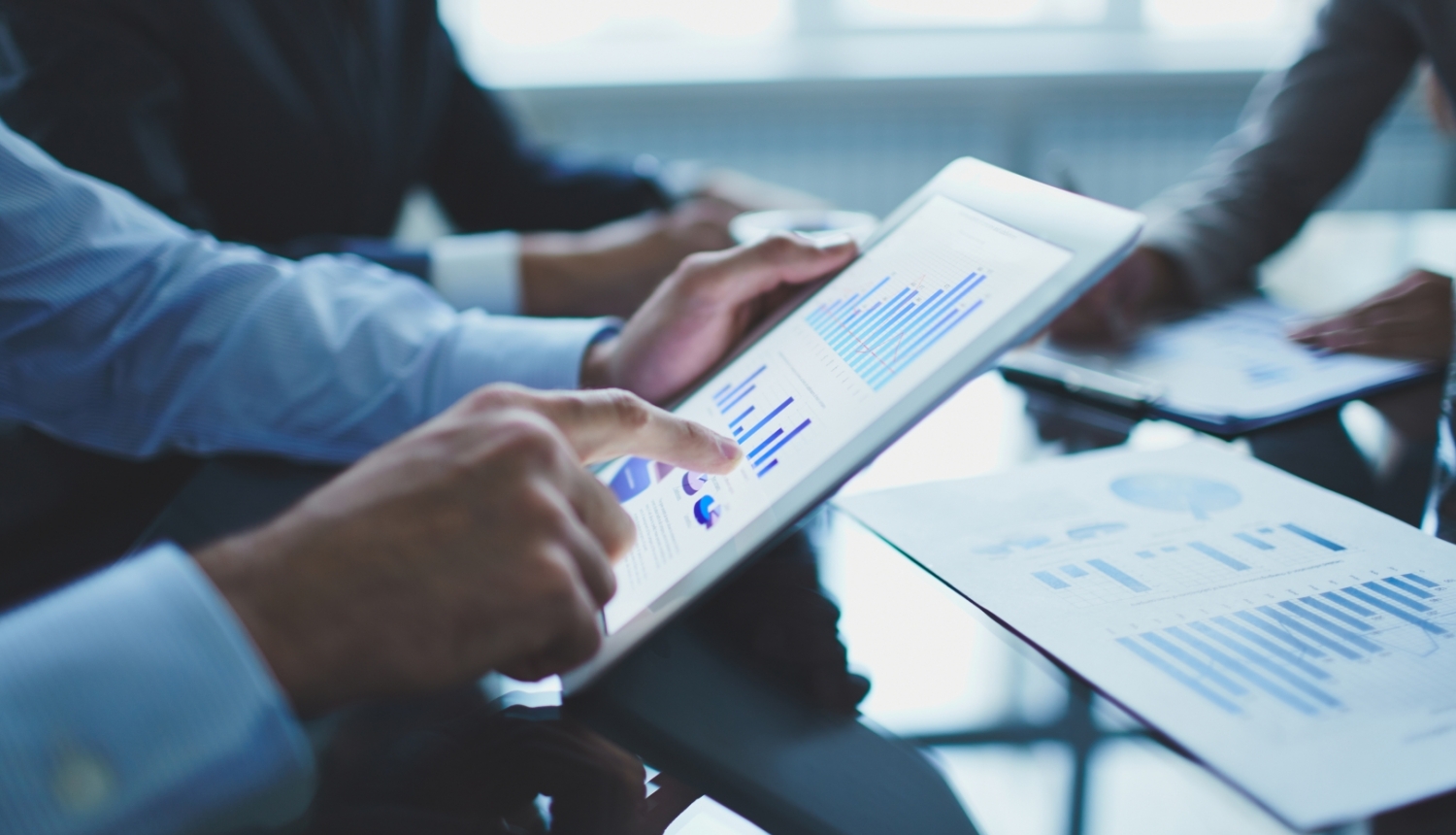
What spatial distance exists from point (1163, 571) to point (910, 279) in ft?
0.58

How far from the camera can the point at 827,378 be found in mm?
Result: 409

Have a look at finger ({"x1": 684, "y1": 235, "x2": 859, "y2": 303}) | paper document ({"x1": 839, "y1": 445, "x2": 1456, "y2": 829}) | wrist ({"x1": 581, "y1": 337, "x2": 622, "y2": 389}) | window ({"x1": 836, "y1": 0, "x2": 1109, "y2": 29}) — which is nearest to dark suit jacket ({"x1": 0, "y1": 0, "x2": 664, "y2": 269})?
wrist ({"x1": 581, "y1": 337, "x2": 622, "y2": 389})

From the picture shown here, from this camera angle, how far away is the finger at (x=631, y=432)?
0.34 meters

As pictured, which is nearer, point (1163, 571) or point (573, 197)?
point (1163, 571)

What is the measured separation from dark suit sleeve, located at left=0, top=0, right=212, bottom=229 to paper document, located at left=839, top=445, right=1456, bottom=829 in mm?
714

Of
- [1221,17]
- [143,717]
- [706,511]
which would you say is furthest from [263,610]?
[1221,17]

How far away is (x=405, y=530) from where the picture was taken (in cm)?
28

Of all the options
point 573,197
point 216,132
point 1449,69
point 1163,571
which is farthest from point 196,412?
point 1449,69

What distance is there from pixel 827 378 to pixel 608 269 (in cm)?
53

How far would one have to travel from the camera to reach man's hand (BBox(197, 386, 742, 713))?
272 mm

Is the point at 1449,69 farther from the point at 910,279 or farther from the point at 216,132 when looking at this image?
the point at 216,132

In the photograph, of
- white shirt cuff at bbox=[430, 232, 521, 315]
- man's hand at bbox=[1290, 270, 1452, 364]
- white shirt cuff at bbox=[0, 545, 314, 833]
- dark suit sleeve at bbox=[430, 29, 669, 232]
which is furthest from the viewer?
dark suit sleeve at bbox=[430, 29, 669, 232]

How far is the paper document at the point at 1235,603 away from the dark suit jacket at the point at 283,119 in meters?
0.69

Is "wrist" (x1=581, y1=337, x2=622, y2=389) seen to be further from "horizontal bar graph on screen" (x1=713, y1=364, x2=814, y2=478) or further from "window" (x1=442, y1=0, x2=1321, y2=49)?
"window" (x1=442, y1=0, x2=1321, y2=49)
